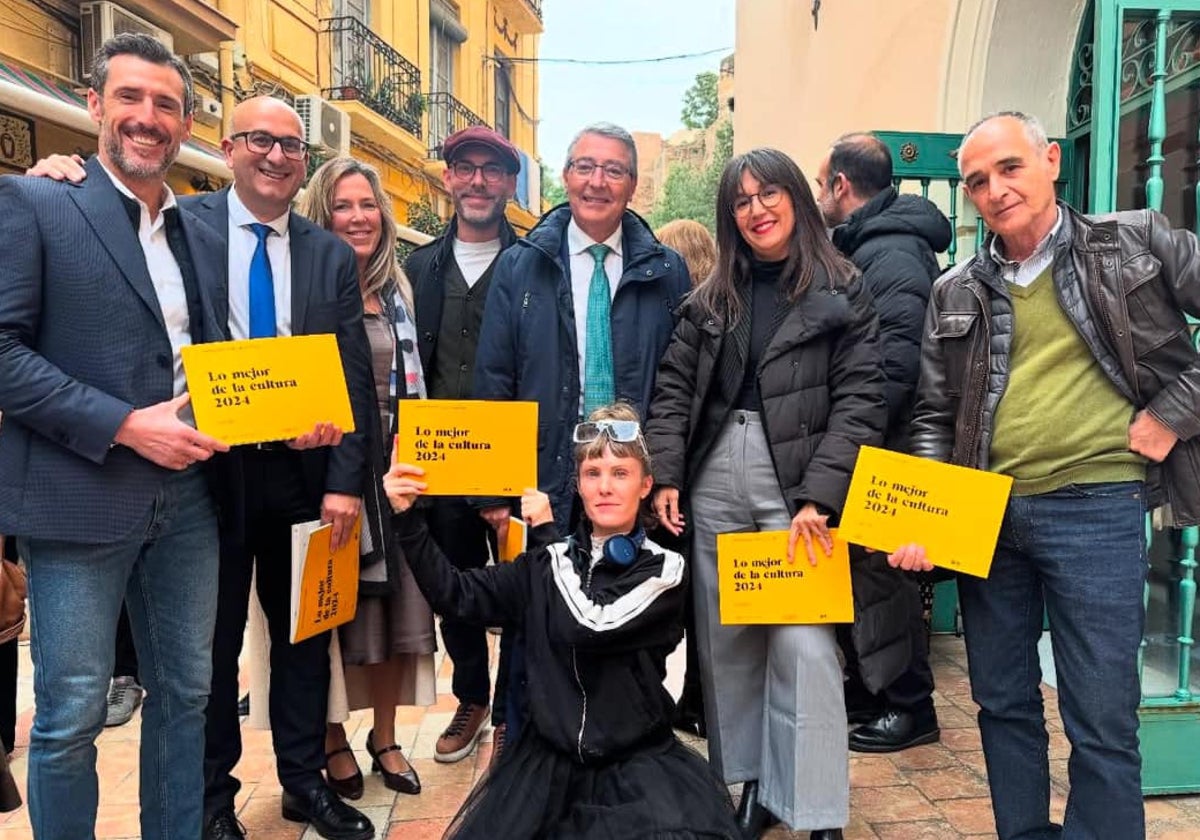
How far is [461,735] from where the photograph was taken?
367 centimetres

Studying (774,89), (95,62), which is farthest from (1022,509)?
(774,89)

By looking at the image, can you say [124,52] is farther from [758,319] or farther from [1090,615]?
[1090,615]

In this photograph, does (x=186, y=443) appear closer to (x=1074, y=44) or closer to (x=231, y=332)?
(x=231, y=332)

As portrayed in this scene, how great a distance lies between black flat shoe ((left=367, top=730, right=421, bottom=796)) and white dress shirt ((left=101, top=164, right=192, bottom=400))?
165cm

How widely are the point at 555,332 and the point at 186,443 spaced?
1.27 metres

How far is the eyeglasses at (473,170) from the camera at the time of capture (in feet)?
11.8

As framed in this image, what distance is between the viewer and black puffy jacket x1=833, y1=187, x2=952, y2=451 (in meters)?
3.20

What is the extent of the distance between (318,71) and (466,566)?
11.4 meters

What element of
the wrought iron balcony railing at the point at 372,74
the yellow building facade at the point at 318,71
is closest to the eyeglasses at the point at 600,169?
the yellow building facade at the point at 318,71

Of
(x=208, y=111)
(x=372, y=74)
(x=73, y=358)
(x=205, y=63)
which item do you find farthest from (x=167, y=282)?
(x=372, y=74)

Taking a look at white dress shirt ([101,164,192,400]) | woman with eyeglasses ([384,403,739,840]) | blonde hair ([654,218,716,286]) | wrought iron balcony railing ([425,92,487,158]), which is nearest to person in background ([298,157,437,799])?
woman with eyeglasses ([384,403,739,840])

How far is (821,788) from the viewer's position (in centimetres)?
258

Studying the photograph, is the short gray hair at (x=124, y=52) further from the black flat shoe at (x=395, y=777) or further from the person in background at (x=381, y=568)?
the black flat shoe at (x=395, y=777)

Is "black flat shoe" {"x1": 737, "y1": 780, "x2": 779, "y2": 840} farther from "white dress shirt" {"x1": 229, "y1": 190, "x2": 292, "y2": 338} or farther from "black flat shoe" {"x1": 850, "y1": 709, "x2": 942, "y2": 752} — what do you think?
"white dress shirt" {"x1": 229, "y1": 190, "x2": 292, "y2": 338}
